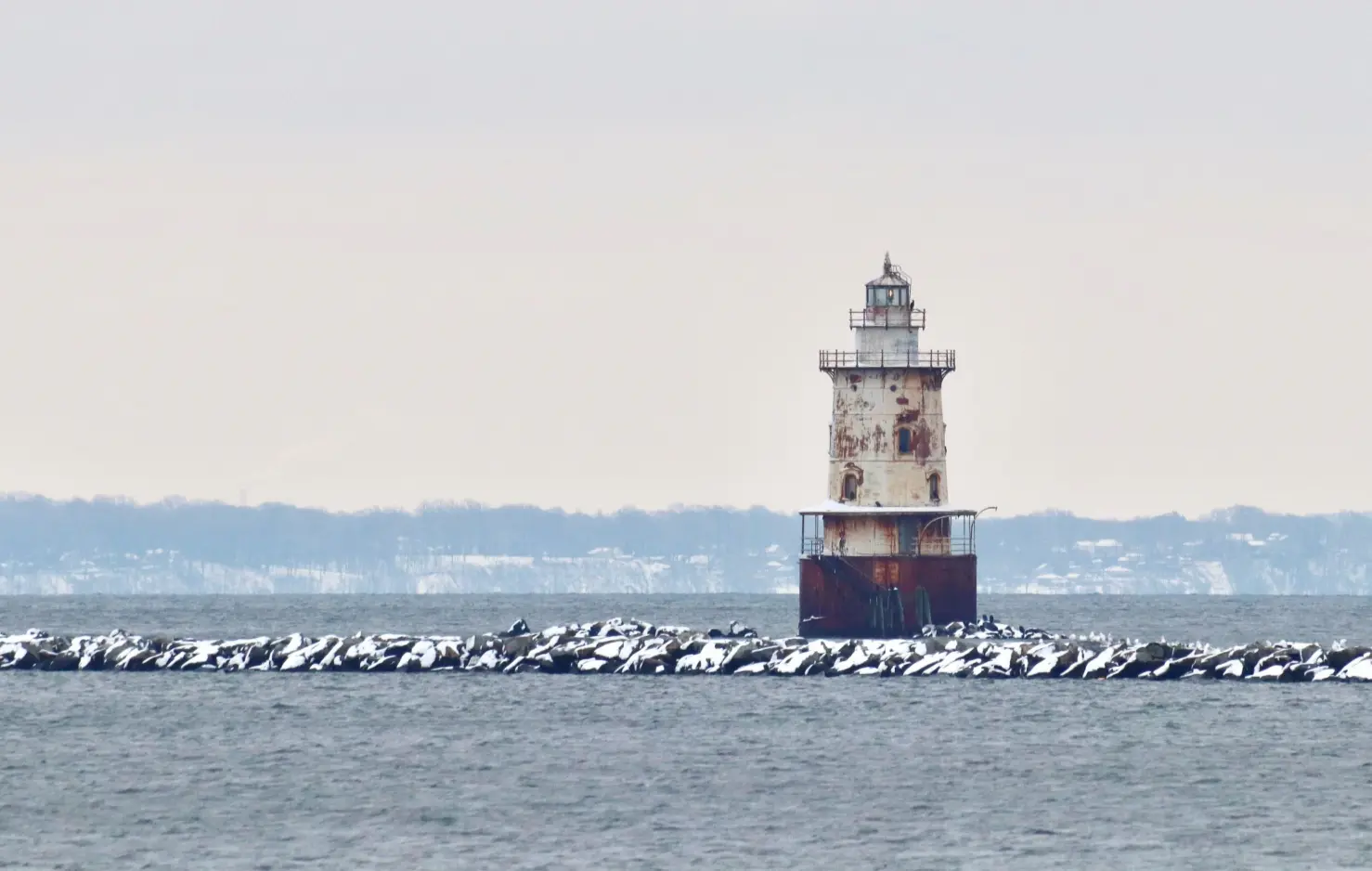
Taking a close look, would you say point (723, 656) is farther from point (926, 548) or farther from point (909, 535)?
point (926, 548)

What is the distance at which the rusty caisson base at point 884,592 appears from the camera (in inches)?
2682

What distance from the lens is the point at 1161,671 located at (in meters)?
62.9

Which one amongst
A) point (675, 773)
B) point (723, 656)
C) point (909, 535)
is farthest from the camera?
point (909, 535)

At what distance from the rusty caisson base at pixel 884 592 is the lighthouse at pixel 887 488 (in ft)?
0.08

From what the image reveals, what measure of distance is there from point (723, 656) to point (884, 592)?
500 centimetres

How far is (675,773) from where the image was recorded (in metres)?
44.4

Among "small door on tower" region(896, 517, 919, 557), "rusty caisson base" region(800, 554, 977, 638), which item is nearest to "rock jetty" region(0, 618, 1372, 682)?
"rusty caisson base" region(800, 554, 977, 638)

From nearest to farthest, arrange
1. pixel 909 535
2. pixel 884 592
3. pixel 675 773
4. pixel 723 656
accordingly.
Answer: pixel 675 773 < pixel 723 656 < pixel 909 535 < pixel 884 592

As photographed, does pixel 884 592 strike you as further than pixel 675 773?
Yes

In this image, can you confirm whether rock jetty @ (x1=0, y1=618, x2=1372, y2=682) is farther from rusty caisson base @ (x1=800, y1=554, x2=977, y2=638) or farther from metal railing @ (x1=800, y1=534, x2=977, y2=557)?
metal railing @ (x1=800, y1=534, x2=977, y2=557)

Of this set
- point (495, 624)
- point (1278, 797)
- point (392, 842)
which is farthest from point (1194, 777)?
point (495, 624)

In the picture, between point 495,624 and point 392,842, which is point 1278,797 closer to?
point 392,842

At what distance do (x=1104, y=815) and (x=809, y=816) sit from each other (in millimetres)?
4373

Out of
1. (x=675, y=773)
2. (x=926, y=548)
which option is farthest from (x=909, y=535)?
(x=675, y=773)
